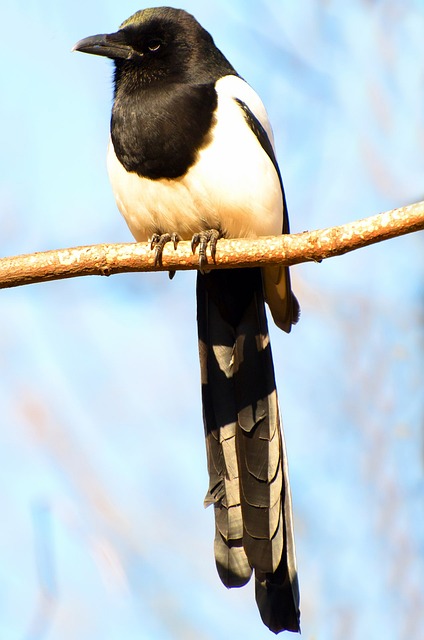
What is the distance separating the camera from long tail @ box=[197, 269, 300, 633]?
305 cm

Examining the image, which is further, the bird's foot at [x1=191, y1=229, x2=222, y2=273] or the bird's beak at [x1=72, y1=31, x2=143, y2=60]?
the bird's beak at [x1=72, y1=31, x2=143, y2=60]

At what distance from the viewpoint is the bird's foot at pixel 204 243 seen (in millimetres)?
2877

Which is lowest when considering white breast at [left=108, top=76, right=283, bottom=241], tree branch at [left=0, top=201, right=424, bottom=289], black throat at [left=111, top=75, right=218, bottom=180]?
tree branch at [left=0, top=201, right=424, bottom=289]

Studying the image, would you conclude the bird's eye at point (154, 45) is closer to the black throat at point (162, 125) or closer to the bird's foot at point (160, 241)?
the black throat at point (162, 125)

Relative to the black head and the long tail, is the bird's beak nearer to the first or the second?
the black head

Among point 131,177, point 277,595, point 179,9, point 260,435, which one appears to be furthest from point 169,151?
point 277,595

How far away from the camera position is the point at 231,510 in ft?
10.4

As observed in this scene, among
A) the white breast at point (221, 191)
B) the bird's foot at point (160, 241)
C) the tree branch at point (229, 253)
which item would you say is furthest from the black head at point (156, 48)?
the tree branch at point (229, 253)

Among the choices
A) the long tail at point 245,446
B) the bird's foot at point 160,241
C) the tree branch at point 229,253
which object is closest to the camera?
the tree branch at point 229,253

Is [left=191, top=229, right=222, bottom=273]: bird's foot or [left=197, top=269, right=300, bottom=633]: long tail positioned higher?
[left=191, top=229, right=222, bottom=273]: bird's foot

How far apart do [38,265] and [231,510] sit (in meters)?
1.11

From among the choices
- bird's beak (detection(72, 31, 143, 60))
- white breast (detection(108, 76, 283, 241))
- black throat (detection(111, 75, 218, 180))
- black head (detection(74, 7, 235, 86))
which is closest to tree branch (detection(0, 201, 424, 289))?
white breast (detection(108, 76, 283, 241))

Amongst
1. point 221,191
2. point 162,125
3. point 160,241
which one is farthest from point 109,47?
point 160,241

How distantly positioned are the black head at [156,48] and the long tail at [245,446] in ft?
2.52
